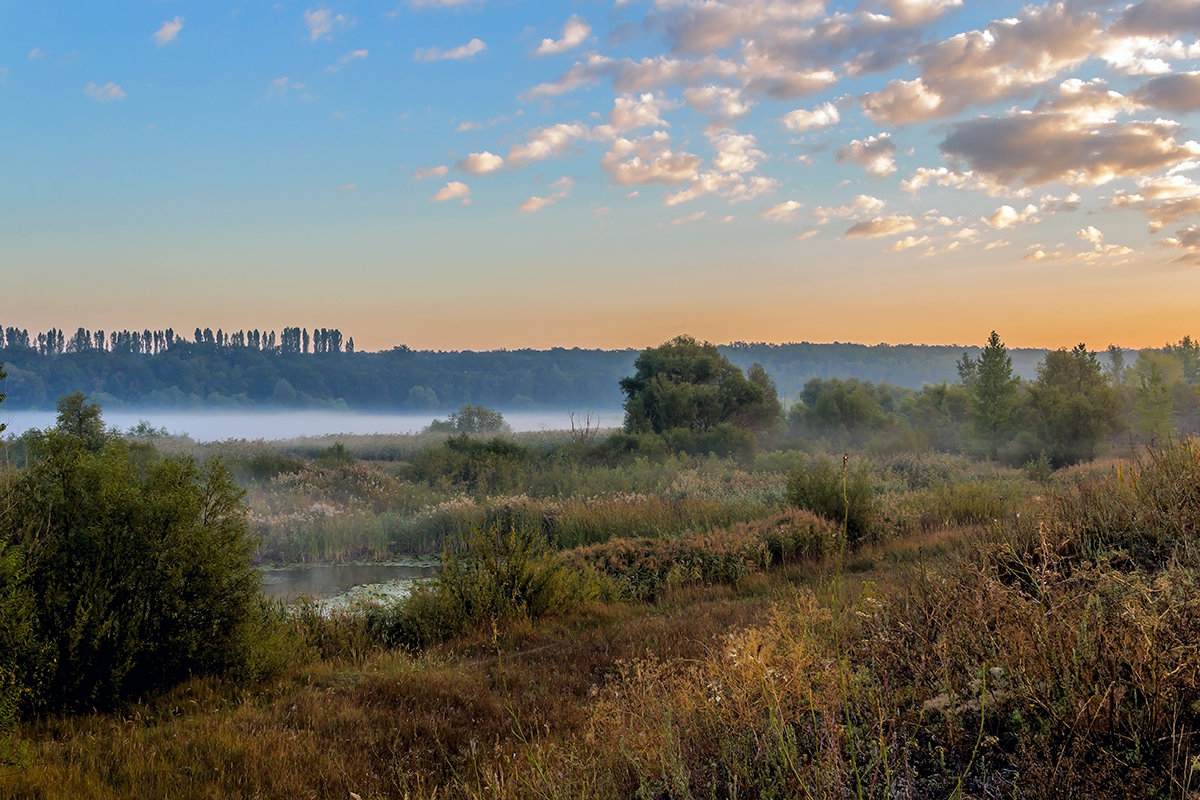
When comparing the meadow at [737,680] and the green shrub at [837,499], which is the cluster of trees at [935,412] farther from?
the meadow at [737,680]

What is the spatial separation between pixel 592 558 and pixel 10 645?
828 centimetres

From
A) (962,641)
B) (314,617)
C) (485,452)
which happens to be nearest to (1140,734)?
(962,641)

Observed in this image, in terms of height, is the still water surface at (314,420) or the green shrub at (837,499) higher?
the green shrub at (837,499)

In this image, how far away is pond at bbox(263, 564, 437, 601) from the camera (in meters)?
13.1

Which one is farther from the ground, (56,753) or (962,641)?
(962,641)

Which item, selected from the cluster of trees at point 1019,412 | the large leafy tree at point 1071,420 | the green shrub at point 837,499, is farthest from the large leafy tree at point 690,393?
the green shrub at point 837,499

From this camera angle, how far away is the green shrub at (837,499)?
1284 centimetres

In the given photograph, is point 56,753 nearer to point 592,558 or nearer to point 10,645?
point 10,645

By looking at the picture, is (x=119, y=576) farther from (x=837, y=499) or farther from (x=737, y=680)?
(x=837, y=499)

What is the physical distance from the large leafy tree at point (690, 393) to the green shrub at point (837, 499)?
65.8 ft

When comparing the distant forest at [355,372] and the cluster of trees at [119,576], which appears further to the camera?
the distant forest at [355,372]

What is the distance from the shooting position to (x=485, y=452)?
91.2 feet

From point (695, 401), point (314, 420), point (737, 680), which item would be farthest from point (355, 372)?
point (737, 680)

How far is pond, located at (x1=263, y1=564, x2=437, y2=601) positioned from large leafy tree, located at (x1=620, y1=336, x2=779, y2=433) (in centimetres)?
2055
